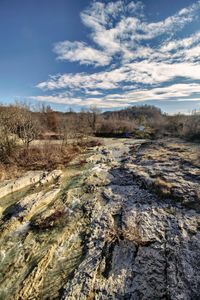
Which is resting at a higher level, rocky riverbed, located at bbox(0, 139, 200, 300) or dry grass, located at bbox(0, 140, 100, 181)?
dry grass, located at bbox(0, 140, 100, 181)

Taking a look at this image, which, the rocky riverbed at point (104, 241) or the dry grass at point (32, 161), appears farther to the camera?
the dry grass at point (32, 161)

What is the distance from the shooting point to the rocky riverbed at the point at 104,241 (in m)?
Result: 3.47

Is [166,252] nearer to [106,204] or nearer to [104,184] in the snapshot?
[106,204]

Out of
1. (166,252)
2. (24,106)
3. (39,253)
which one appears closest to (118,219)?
(166,252)

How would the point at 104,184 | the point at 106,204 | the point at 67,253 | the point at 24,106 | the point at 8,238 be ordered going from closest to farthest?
the point at 67,253, the point at 8,238, the point at 106,204, the point at 104,184, the point at 24,106

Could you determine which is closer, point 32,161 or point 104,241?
point 104,241

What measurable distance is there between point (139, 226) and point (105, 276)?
1.86 metres

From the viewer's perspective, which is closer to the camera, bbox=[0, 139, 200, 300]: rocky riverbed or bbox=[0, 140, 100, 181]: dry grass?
bbox=[0, 139, 200, 300]: rocky riverbed

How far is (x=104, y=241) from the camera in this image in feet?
15.3

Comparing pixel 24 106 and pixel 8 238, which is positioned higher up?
pixel 24 106

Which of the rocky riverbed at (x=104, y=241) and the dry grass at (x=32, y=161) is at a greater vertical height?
the dry grass at (x=32, y=161)

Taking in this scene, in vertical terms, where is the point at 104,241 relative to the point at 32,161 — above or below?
below

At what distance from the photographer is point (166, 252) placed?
416 cm

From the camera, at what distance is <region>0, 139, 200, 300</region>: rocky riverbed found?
347 centimetres
